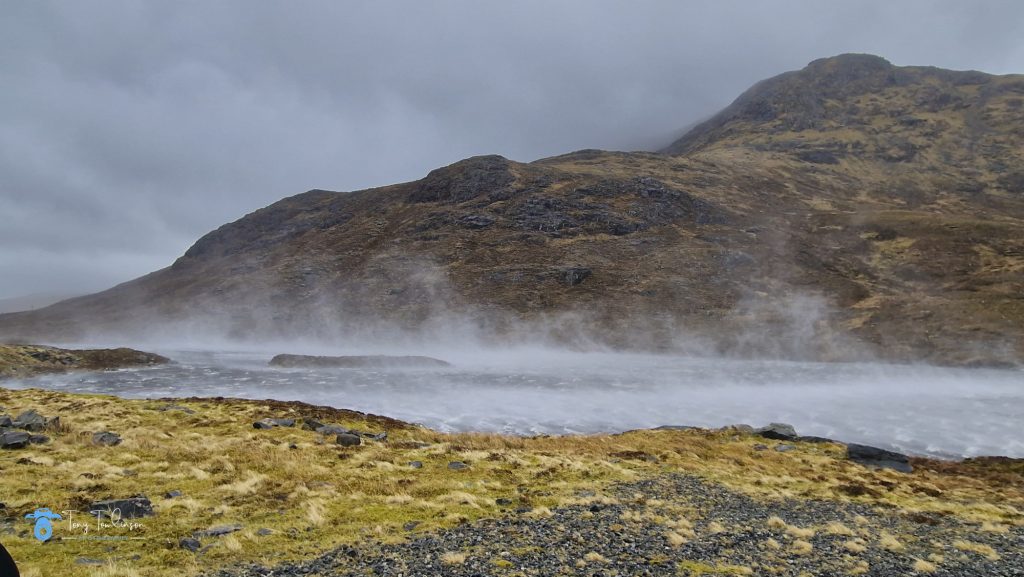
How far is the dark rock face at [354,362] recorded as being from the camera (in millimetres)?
67438

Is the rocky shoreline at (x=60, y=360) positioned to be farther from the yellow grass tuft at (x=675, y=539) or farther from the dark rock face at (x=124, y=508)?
the yellow grass tuft at (x=675, y=539)

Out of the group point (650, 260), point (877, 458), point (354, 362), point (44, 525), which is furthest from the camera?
point (650, 260)

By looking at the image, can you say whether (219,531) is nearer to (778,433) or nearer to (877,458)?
(877,458)

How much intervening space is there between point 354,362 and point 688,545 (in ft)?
201

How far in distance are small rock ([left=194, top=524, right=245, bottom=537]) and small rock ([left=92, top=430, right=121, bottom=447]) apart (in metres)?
12.3

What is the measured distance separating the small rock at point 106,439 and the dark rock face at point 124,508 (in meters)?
9.29

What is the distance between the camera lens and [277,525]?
44.0 ft

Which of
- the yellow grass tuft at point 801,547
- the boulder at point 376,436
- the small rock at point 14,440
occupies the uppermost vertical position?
the small rock at point 14,440

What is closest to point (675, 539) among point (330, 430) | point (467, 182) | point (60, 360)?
point (330, 430)

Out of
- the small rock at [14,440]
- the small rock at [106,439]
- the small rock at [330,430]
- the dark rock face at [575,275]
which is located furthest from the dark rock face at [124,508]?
the dark rock face at [575,275]

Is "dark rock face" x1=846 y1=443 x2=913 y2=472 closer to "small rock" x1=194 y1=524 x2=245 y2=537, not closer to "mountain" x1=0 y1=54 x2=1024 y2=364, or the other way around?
"small rock" x1=194 y1=524 x2=245 y2=537

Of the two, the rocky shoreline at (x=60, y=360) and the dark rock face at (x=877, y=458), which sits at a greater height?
the rocky shoreline at (x=60, y=360)

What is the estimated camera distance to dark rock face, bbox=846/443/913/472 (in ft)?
85.0

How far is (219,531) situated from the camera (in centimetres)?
1274
